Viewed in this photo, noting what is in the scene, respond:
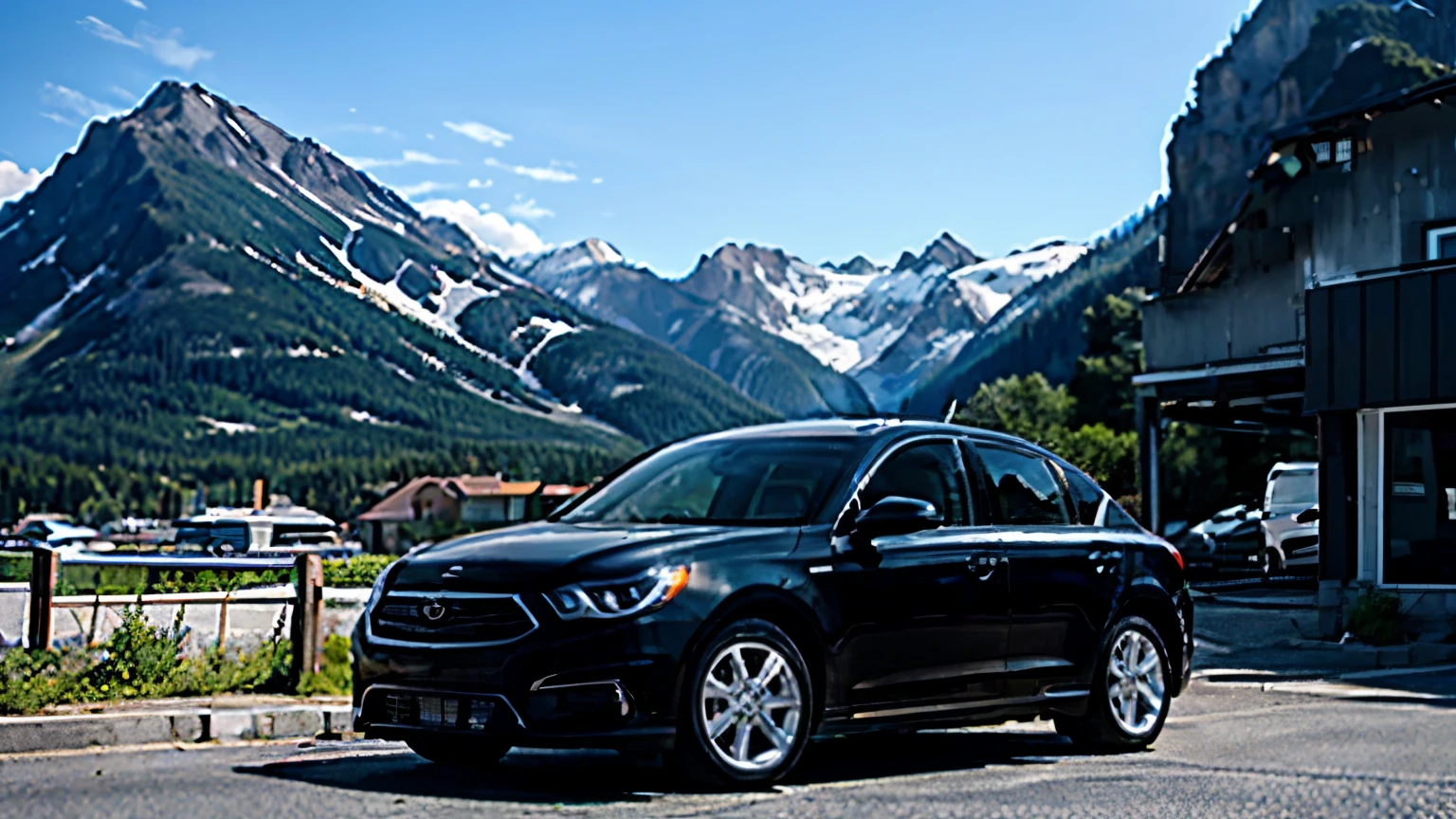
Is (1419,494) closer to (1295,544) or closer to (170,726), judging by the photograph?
(1295,544)

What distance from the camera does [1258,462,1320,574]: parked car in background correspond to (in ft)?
99.2

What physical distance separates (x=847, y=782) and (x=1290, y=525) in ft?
79.4

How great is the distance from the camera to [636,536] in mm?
7625

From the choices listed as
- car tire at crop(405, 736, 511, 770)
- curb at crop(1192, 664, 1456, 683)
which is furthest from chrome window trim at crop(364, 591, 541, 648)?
curb at crop(1192, 664, 1456, 683)

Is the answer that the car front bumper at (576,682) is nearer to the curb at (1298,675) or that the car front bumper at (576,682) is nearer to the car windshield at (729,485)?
the car windshield at (729,485)

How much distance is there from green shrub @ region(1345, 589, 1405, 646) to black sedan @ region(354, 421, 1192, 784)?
8.91 metres

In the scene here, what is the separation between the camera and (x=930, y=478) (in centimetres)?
878

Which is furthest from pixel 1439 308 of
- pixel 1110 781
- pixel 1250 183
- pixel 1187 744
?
pixel 1110 781

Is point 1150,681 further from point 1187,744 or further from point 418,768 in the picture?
point 418,768

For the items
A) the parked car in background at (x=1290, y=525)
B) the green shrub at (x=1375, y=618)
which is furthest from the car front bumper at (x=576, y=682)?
the parked car in background at (x=1290, y=525)

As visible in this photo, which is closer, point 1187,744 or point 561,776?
point 561,776

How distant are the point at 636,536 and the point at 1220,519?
31.1 metres

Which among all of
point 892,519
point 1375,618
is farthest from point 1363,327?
point 892,519

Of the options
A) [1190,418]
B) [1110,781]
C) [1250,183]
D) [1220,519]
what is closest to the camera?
[1110,781]
